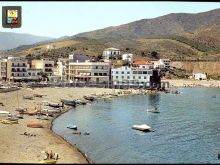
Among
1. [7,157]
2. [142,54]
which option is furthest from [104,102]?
[142,54]

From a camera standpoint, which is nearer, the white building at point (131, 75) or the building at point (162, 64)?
the white building at point (131, 75)

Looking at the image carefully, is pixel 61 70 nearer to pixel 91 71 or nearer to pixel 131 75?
pixel 91 71

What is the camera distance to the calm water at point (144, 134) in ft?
97.1

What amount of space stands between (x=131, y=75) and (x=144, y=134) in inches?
2312

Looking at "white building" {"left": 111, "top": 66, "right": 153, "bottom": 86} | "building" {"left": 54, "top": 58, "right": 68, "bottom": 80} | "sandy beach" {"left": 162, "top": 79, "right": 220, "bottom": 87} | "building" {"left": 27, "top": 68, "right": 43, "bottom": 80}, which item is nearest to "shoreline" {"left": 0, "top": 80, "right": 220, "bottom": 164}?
"building" {"left": 27, "top": 68, "right": 43, "bottom": 80}

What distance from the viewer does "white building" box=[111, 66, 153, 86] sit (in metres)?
97.2

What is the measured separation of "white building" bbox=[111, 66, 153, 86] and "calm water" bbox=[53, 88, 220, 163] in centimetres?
3307

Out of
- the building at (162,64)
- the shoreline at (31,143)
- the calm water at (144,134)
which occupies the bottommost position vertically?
the calm water at (144,134)

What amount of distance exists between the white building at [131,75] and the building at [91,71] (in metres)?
1.97

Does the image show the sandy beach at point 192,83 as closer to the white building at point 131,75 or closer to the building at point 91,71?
the white building at point 131,75

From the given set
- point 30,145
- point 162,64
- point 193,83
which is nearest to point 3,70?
point 162,64

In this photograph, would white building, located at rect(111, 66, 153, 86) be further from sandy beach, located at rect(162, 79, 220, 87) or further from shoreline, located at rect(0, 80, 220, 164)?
shoreline, located at rect(0, 80, 220, 164)

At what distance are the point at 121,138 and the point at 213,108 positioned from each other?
34005 millimetres

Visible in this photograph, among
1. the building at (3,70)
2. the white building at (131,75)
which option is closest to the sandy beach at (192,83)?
the white building at (131,75)
